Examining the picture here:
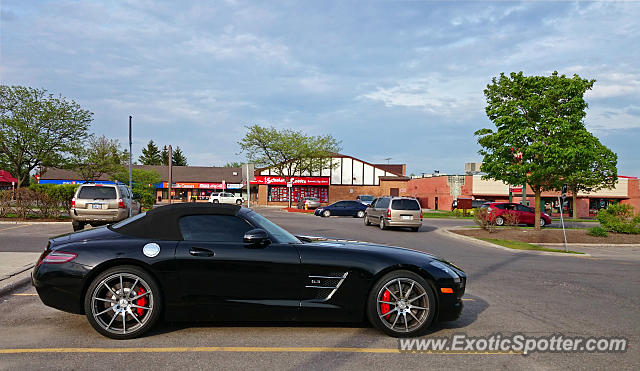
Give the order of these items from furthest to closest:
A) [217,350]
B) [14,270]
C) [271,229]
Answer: [14,270] → [271,229] → [217,350]

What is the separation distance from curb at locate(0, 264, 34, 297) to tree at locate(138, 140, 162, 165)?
112140 mm

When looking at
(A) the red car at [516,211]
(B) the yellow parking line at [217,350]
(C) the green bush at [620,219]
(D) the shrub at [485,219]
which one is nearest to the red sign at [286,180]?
(A) the red car at [516,211]

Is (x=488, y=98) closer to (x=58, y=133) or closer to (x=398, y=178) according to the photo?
(x=58, y=133)

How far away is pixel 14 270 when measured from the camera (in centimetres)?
816

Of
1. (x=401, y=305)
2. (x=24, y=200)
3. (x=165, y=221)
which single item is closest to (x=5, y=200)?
(x=24, y=200)

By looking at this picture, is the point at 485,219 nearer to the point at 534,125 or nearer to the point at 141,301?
the point at 534,125

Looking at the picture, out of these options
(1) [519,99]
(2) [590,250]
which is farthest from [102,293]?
(1) [519,99]

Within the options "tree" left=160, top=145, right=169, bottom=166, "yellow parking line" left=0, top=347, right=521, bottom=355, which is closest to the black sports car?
"yellow parking line" left=0, top=347, right=521, bottom=355

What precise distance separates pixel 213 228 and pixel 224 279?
0.59m

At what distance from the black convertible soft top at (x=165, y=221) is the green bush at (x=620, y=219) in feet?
69.4

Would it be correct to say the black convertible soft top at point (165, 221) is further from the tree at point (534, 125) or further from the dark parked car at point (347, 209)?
the dark parked car at point (347, 209)

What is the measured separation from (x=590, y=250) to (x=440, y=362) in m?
15.1

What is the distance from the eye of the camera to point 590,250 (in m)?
16.8

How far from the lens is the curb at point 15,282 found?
22.7ft
